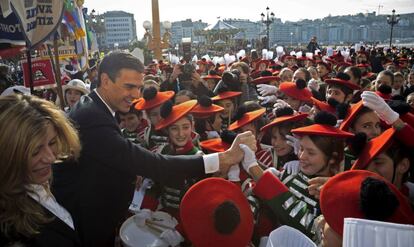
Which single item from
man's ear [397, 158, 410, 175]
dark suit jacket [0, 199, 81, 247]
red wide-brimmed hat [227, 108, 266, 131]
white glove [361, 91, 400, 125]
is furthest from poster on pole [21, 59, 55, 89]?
man's ear [397, 158, 410, 175]

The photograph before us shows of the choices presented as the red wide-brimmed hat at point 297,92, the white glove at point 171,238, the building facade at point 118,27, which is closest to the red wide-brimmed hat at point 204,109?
→ the red wide-brimmed hat at point 297,92

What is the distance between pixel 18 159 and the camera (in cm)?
148

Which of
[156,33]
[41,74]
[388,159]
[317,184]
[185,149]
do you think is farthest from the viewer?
[156,33]

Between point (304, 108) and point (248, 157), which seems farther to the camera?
point (304, 108)

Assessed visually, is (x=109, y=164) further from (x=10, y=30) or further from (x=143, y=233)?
(x=10, y=30)

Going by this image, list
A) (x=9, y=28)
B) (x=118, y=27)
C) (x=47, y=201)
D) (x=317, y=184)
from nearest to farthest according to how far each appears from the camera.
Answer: (x=47, y=201)
(x=317, y=184)
(x=9, y=28)
(x=118, y=27)

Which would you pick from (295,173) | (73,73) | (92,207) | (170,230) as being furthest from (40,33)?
(73,73)

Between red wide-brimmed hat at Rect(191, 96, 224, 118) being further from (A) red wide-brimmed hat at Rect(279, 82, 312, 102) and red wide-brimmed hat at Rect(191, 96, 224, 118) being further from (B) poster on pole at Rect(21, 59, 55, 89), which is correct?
(B) poster on pole at Rect(21, 59, 55, 89)

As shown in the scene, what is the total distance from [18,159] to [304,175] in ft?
6.23

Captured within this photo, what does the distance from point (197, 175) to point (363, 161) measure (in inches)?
45.9

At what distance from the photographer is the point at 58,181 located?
2238 mm

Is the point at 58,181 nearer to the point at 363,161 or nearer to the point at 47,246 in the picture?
the point at 47,246

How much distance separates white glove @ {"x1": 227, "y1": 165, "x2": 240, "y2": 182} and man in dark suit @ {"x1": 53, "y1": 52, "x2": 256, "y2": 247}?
0.17 feet

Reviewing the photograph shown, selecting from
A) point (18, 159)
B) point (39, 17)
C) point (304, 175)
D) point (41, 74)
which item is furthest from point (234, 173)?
point (41, 74)
